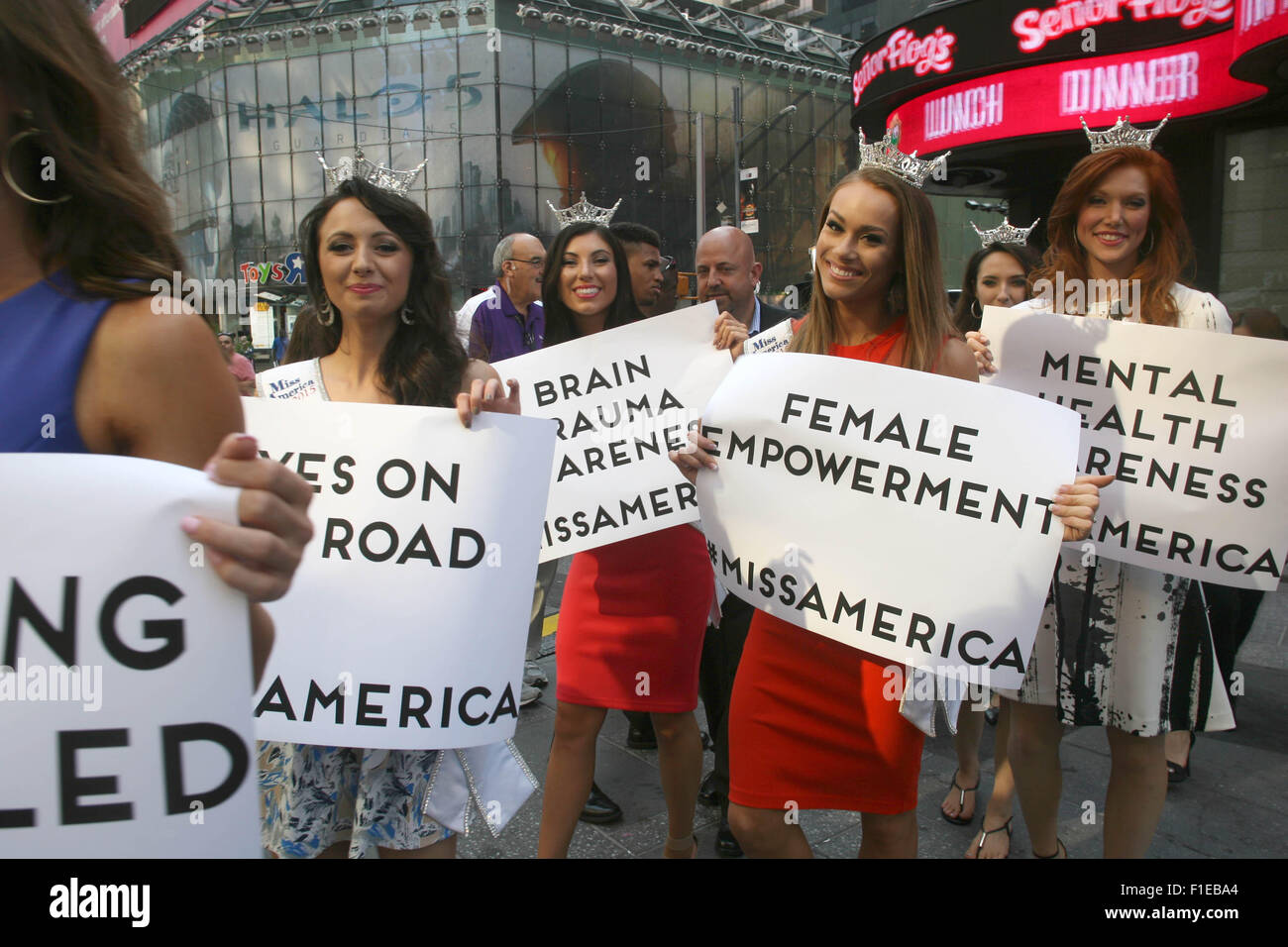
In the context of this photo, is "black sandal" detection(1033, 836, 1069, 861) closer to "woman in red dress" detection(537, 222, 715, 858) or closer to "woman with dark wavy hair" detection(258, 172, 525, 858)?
"woman in red dress" detection(537, 222, 715, 858)

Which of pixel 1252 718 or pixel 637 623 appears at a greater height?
pixel 637 623

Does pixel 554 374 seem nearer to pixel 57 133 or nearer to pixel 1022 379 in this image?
pixel 1022 379

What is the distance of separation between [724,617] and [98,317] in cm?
266

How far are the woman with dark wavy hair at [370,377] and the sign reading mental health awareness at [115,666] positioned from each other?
890 millimetres

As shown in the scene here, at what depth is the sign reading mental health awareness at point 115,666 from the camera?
1.02 m

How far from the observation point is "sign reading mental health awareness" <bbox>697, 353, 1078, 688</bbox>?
203 cm

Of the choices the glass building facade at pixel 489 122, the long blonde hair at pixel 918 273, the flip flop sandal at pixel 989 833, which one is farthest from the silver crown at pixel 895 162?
the glass building facade at pixel 489 122

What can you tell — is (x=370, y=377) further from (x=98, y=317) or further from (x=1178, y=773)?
(x=1178, y=773)

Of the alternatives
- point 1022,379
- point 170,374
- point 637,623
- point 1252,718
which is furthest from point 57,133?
point 1252,718

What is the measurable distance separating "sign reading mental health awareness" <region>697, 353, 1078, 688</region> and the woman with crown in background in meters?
0.75

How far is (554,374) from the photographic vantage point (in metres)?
3.24

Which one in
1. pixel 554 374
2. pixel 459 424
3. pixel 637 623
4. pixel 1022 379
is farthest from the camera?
pixel 554 374

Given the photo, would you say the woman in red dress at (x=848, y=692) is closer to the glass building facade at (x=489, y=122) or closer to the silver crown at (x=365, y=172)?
the silver crown at (x=365, y=172)
